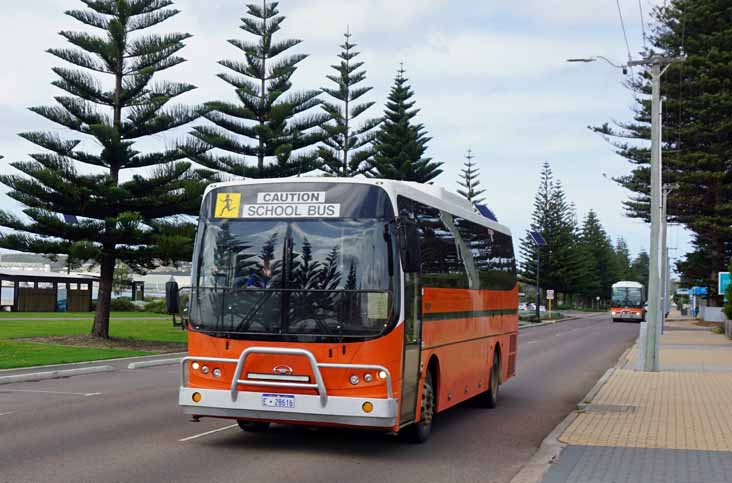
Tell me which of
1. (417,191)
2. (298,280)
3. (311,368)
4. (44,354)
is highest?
(417,191)

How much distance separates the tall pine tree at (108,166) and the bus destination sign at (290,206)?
68.0 feet

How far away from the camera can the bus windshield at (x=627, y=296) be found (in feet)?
225

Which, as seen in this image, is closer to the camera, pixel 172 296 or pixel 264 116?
pixel 172 296

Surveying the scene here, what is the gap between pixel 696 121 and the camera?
59.1 metres

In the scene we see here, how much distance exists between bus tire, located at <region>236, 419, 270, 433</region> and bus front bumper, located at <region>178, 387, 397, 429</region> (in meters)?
1.35

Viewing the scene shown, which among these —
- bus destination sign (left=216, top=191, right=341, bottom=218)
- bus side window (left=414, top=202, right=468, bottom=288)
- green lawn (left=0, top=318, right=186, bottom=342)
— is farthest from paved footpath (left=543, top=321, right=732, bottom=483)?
green lawn (left=0, top=318, right=186, bottom=342)

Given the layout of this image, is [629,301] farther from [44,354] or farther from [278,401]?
[278,401]

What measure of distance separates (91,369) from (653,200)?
43.4ft

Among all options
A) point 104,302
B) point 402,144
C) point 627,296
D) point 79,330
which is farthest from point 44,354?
point 627,296

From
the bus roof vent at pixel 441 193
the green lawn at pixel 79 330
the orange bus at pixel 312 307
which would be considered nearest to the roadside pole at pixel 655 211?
the bus roof vent at pixel 441 193

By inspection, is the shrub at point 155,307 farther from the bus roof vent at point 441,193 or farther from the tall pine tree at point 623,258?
the tall pine tree at point 623,258

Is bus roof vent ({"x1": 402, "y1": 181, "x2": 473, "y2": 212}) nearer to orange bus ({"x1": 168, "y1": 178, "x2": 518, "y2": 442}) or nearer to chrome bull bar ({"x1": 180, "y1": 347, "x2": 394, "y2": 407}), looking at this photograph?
orange bus ({"x1": 168, "y1": 178, "x2": 518, "y2": 442})

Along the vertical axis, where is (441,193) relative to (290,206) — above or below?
above

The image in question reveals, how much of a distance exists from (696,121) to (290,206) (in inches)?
2111
